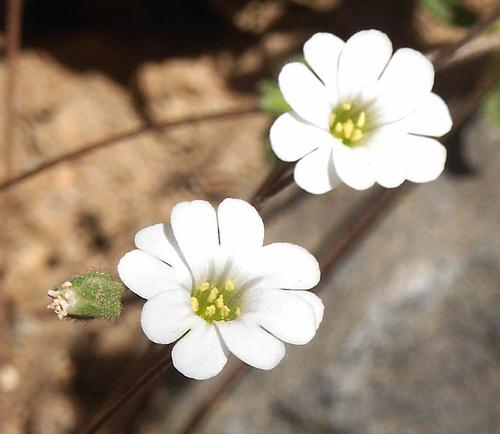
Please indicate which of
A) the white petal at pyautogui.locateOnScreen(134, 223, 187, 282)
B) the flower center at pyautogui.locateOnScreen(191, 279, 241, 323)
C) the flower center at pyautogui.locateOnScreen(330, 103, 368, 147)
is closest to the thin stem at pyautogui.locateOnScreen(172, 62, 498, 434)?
the flower center at pyautogui.locateOnScreen(330, 103, 368, 147)

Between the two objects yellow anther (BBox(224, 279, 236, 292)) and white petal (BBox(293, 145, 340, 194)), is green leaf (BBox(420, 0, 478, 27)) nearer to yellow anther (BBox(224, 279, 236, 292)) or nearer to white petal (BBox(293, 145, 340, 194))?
white petal (BBox(293, 145, 340, 194))

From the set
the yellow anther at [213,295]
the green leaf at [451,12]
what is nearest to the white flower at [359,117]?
the yellow anther at [213,295]

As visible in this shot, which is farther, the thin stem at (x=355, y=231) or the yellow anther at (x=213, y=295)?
the thin stem at (x=355, y=231)

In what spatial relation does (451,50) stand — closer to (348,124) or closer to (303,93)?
(348,124)

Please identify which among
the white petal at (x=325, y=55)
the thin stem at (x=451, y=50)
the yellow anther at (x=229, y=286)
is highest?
the white petal at (x=325, y=55)

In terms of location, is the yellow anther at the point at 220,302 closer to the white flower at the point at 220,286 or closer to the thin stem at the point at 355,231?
the white flower at the point at 220,286

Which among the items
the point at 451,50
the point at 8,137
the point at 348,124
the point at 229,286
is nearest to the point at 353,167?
the point at 348,124

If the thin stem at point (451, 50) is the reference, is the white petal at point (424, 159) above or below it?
below
